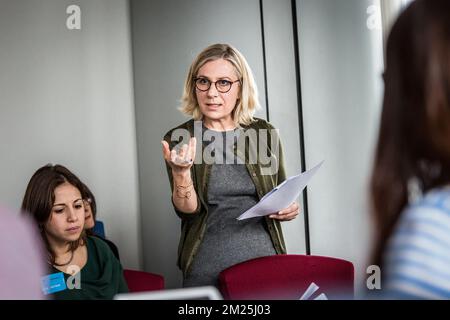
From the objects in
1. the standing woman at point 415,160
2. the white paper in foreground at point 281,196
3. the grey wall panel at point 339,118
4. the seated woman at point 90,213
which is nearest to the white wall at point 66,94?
the seated woman at point 90,213

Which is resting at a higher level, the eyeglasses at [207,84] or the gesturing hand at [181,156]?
the eyeglasses at [207,84]

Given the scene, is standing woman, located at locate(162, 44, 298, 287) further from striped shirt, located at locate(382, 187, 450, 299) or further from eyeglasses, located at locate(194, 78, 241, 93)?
striped shirt, located at locate(382, 187, 450, 299)

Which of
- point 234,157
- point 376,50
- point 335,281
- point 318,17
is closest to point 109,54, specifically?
point 234,157

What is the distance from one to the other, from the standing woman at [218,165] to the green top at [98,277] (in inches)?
6.7

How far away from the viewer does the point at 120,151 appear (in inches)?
57.2

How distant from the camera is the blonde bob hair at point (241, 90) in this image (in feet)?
4.84

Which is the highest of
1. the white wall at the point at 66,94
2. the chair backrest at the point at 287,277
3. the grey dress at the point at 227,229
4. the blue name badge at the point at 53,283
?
the white wall at the point at 66,94

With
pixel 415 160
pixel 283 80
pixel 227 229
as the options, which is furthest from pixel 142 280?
pixel 415 160

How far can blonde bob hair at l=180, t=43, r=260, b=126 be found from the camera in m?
1.47

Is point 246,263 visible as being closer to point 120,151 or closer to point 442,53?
point 120,151

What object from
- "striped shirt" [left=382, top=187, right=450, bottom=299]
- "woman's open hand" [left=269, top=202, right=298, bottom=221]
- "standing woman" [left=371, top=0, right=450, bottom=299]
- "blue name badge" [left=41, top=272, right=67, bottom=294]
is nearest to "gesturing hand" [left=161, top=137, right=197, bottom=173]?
"woman's open hand" [left=269, top=202, right=298, bottom=221]

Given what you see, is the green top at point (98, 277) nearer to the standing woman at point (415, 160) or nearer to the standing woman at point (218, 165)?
the standing woman at point (218, 165)

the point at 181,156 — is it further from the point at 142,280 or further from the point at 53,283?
the point at 53,283

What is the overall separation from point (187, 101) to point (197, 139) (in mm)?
98
